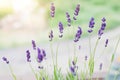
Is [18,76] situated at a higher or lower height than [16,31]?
lower

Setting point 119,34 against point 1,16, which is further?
point 119,34

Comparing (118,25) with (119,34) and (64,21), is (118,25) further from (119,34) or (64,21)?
(64,21)

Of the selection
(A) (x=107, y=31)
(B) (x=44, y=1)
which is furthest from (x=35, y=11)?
(A) (x=107, y=31)

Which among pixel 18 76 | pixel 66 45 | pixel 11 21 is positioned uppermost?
pixel 11 21

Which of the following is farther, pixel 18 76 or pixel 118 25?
pixel 118 25

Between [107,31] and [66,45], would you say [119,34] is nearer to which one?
[107,31]

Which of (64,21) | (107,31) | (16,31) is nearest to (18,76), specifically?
(16,31)
